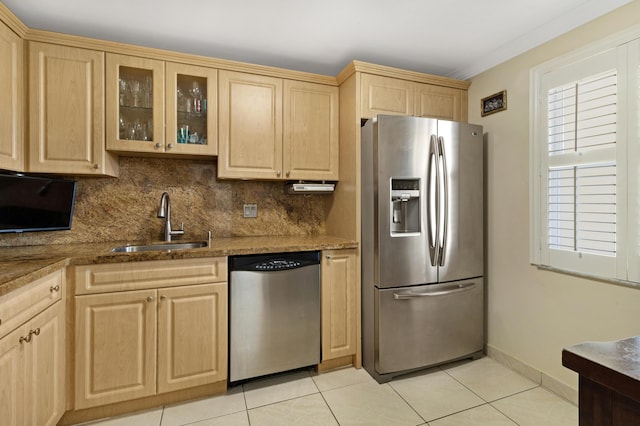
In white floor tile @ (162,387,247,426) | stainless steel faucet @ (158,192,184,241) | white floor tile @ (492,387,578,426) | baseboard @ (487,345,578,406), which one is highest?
stainless steel faucet @ (158,192,184,241)

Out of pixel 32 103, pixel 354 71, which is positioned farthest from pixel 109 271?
pixel 354 71

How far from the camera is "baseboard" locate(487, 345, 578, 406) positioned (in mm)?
1955

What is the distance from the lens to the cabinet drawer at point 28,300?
1.21 m

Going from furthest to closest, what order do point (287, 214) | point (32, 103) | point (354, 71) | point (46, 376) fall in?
1. point (287, 214)
2. point (354, 71)
3. point (32, 103)
4. point (46, 376)

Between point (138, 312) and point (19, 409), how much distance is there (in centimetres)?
60

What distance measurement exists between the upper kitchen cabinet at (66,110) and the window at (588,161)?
290cm

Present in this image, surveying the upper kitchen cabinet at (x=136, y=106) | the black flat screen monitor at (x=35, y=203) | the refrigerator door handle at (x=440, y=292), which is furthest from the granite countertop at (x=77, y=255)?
the upper kitchen cabinet at (x=136, y=106)

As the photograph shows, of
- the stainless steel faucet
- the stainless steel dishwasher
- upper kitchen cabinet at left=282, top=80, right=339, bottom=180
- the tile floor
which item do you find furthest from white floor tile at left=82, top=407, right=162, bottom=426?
upper kitchen cabinet at left=282, top=80, right=339, bottom=180

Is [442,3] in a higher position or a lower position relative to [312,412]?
higher

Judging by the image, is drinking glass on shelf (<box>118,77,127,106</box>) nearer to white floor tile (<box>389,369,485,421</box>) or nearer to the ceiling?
the ceiling

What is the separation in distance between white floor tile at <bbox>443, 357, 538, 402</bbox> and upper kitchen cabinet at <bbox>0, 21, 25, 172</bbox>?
312 centimetres

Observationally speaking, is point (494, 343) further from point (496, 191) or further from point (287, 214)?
point (287, 214)

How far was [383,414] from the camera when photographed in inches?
73.1

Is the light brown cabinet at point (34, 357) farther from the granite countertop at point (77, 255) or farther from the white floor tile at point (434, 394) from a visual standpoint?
the white floor tile at point (434, 394)
